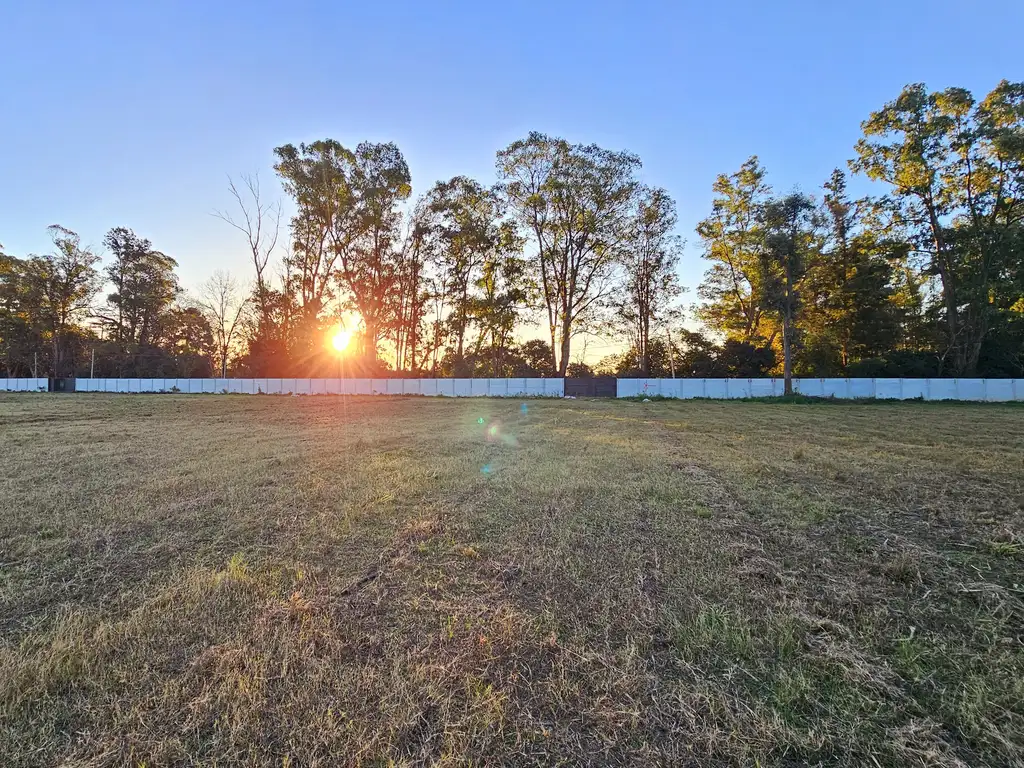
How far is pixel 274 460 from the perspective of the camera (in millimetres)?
6332

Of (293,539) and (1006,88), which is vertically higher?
(1006,88)

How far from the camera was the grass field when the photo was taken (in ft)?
4.73

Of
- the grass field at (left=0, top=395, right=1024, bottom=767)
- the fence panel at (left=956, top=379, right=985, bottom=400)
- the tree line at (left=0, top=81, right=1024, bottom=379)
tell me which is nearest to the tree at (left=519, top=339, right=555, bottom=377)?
the tree line at (left=0, top=81, right=1024, bottom=379)

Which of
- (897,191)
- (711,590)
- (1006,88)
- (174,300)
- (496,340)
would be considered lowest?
(711,590)

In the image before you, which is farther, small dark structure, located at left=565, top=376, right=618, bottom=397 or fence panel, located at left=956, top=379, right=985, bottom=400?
small dark structure, located at left=565, top=376, right=618, bottom=397

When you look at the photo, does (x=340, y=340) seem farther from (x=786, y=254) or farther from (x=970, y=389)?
(x=970, y=389)

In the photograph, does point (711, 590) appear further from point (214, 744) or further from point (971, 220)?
point (971, 220)

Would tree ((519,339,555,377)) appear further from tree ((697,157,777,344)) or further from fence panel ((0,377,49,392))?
fence panel ((0,377,49,392))

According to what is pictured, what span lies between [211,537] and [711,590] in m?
3.62

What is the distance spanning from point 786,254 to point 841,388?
25.5 ft

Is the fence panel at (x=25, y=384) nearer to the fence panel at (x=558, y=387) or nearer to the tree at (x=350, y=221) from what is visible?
the fence panel at (x=558, y=387)

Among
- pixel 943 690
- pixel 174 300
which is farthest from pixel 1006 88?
pixel 174 300

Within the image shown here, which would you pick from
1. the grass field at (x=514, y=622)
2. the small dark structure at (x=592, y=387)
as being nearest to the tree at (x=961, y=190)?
the small dark structure at (x=592, y=387)

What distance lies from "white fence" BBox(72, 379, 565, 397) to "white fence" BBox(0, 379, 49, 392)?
16.5 inches
